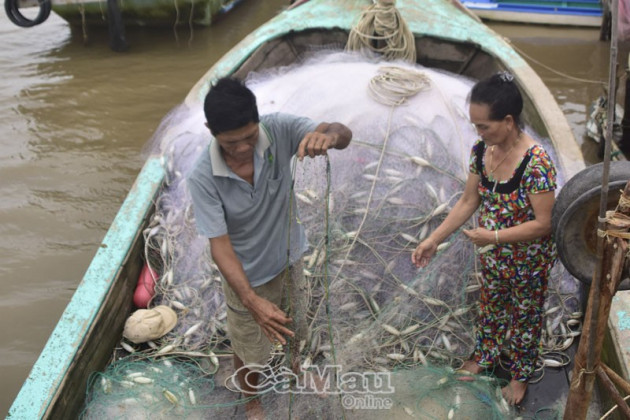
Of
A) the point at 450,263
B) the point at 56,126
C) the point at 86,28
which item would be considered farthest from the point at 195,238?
the point at 86,28

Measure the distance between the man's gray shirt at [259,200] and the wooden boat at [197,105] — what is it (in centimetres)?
118

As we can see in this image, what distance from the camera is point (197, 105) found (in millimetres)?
5121

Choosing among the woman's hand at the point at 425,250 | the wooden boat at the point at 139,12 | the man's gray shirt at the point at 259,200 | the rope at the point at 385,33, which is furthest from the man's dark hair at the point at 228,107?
the wooden boat at the point at 139,12

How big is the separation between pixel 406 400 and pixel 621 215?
1842mm

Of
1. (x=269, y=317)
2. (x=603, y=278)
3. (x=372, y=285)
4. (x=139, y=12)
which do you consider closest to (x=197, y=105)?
(x=372, y=285)

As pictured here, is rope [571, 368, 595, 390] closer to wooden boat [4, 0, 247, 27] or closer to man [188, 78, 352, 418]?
man [188, 78, 352, 418]

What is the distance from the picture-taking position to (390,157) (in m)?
3.84

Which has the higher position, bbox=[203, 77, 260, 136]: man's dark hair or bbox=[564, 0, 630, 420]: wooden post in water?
bbox=[203, 77, 260, 136]: man's dark hair

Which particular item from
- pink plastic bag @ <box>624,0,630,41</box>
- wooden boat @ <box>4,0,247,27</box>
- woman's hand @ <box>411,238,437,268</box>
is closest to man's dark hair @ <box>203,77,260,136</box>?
woman's hand @ <box>411,238,437,268</box>

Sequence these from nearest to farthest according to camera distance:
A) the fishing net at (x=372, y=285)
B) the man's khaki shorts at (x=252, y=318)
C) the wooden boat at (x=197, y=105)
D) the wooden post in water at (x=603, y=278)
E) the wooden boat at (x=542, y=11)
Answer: the wooden post in water at (x=603, y=278) → the man's khaki shorts at (x=252, y=318) → the wooden boat at (x=197, y=105) → the fishing net at (x=372, y=285) → the wooden boat at (x=542, y=11)

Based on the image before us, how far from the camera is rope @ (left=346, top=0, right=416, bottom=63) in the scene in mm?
5832

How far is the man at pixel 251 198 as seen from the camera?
2338 mm

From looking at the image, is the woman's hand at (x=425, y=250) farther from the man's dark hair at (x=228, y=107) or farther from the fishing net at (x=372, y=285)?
the man's dark hair at (x=228, y=107)

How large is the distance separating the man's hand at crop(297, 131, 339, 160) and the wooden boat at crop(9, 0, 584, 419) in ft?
5.75
